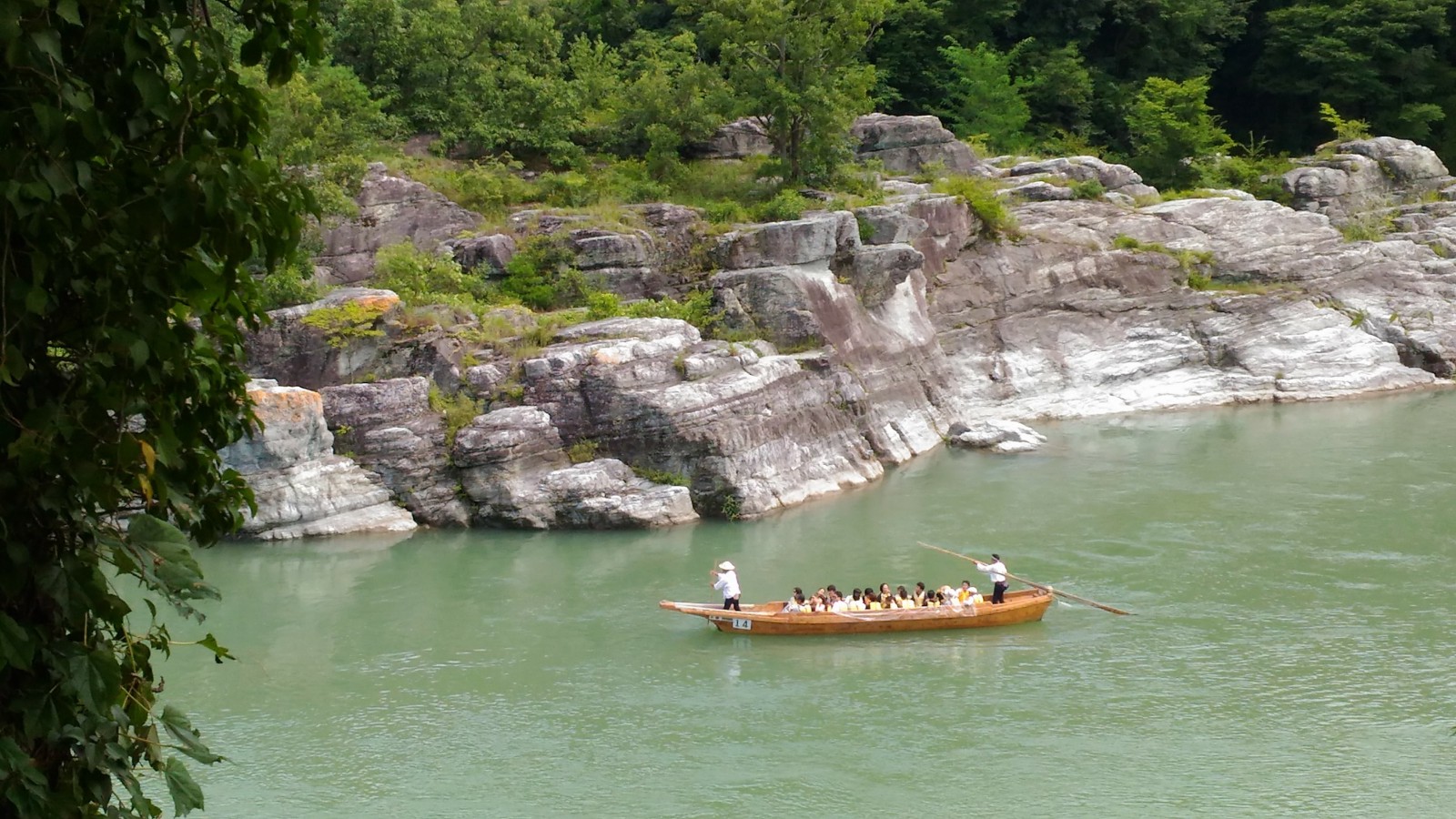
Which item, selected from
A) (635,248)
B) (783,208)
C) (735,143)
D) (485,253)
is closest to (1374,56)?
(735,143)

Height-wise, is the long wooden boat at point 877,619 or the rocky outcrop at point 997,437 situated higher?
the rocky outcrop at point 997,437

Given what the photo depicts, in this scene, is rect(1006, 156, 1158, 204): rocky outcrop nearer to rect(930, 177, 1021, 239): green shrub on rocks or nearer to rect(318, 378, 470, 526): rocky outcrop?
rect(930, 177, 1021, 239): green shrub on rocks

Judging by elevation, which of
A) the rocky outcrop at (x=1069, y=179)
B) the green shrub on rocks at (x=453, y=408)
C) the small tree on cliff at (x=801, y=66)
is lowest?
the green shrub on rocks at (x=453, y=408)

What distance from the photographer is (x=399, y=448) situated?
71.7ft

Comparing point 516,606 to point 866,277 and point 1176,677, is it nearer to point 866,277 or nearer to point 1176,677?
point 1176,677

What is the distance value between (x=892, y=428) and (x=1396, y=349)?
1271cm

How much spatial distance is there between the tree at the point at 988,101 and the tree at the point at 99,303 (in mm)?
37836

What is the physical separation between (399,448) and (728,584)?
7.52m

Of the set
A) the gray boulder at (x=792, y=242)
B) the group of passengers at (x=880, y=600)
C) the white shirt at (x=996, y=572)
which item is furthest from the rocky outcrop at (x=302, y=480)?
the white shirt at (x=996, y=572)

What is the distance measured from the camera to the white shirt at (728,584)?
54.4 ft

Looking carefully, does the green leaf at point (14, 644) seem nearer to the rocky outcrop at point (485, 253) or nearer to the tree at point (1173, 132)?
the rocky outcrop at point (485, 253)

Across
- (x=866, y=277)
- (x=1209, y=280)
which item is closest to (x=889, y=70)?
(x=1209, y=280)

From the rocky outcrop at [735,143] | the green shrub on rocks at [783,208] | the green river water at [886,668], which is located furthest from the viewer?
the rocky outcrop at [735,143]

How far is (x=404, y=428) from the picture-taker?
22016mm
